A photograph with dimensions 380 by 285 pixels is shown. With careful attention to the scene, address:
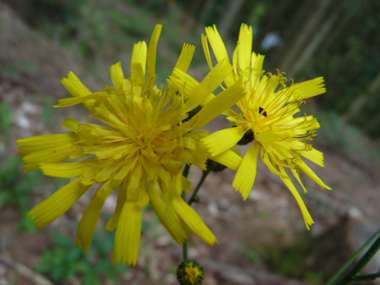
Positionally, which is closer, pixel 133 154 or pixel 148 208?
pixel 133 154

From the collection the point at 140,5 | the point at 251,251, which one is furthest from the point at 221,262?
the point at 140,5

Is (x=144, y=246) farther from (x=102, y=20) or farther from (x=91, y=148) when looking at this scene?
(x=102, y=20)

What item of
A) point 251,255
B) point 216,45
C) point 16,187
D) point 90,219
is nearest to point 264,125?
point 216,45

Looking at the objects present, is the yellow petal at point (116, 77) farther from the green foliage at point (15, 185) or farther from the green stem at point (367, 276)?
the green foliage at point (15, 185)

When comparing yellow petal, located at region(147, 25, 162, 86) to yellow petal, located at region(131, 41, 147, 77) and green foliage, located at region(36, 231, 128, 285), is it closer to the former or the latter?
yellow petal, located at region(131, 41, 147, 77)

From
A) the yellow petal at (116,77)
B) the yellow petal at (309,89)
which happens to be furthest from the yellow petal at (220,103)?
the yellow petal at (309,89)

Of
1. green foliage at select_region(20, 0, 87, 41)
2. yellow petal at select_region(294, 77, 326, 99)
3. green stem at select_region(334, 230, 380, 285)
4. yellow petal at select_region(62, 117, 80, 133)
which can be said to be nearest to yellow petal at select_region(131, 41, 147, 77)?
yellow petal at select_region(62, 117, 80, 133)

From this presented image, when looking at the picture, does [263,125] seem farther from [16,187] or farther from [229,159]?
[16,187]

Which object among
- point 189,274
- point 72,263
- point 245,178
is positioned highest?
point 245,178
